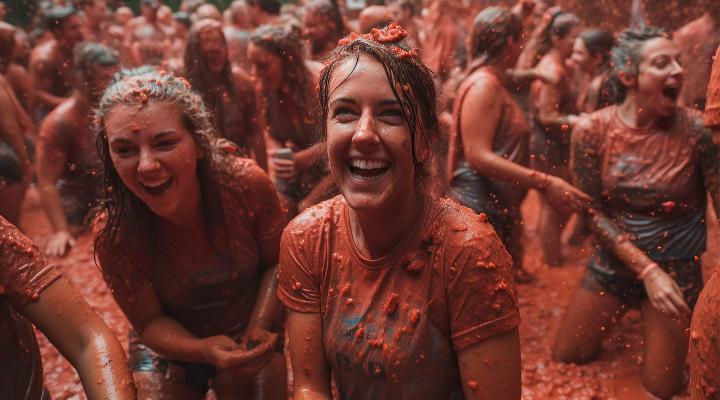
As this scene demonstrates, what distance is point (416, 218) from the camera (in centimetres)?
177

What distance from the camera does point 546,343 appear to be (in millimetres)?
3650

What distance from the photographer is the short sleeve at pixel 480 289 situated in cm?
166

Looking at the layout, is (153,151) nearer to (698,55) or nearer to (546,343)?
(546,343)

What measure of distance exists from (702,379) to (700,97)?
124 inches

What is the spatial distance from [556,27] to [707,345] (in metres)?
4.17

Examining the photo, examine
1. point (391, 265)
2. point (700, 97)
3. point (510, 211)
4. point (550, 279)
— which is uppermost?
point (391, 265)

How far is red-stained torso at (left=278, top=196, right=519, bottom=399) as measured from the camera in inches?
65.7

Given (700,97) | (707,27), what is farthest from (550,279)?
(707,27)

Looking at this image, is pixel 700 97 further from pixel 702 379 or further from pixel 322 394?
pixel 322 394

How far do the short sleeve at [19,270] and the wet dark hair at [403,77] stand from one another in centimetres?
104

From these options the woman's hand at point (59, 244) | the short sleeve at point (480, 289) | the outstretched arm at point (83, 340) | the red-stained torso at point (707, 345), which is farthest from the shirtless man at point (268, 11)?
the red-stained torso at point (707, 345)

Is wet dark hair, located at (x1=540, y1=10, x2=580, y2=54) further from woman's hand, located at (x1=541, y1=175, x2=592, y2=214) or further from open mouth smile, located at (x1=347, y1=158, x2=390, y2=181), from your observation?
open mouth smile, located at (x1=347, y1=158, x2=390, y2=181)

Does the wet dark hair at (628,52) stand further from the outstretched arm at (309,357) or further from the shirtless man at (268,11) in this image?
the shirtless man at (268,11)

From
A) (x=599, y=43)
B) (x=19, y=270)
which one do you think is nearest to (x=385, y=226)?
(x=19, y=270)
